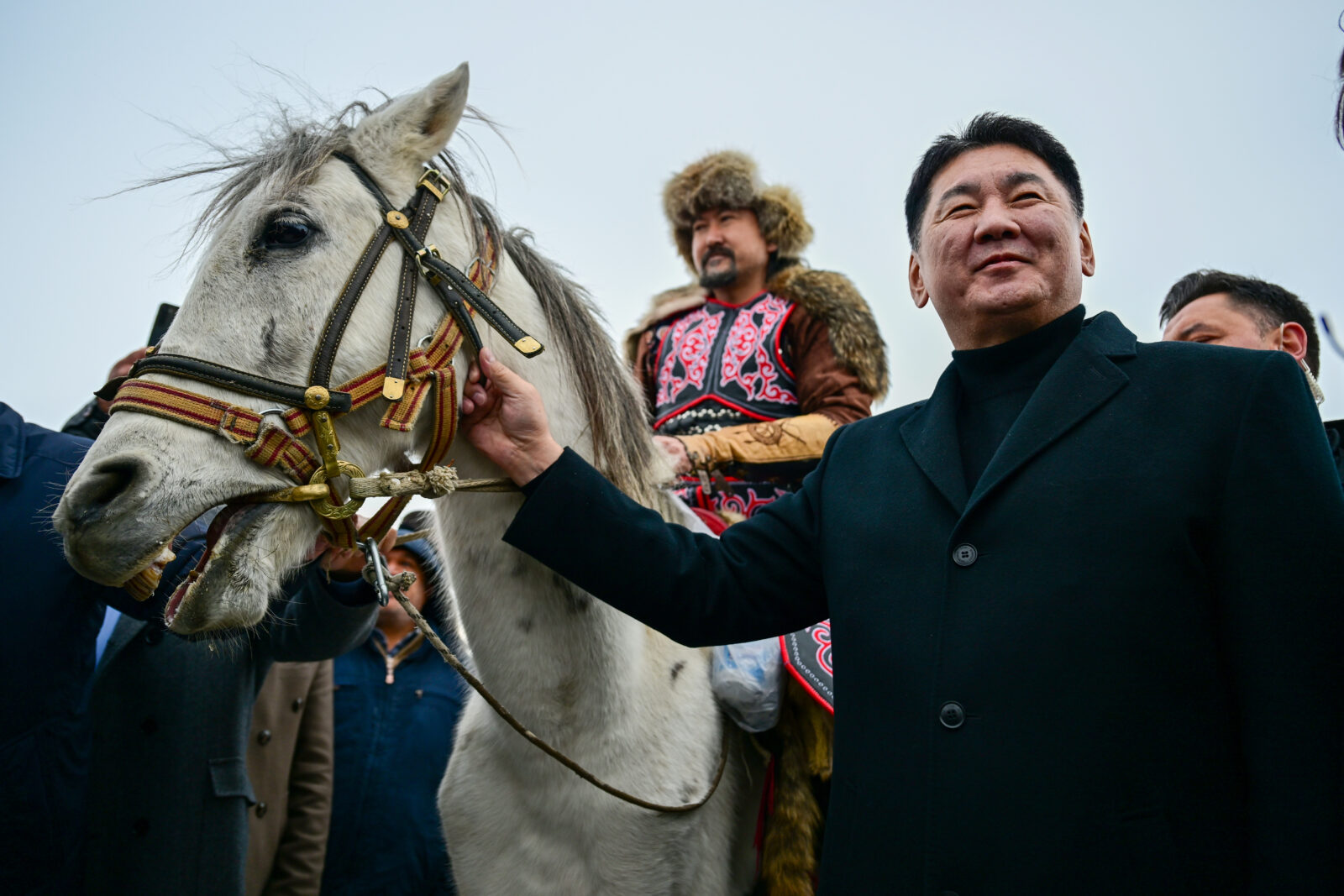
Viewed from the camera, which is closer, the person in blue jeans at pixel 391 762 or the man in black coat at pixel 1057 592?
the man in black coat at pixel 1057 592

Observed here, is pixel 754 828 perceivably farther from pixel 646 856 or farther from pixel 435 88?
pixel 435 88

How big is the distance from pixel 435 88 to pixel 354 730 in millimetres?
3169

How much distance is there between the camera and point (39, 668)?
2203 mm

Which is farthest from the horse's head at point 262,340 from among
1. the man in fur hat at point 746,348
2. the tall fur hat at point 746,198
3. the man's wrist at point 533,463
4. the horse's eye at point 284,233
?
the tall fur hat at point 746,198

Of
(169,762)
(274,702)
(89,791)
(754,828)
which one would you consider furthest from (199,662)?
(754,828)

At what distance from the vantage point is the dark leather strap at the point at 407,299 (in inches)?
73.2

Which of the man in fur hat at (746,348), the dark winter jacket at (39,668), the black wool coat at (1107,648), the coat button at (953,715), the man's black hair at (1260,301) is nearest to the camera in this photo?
the black wool coat at (1107,648)

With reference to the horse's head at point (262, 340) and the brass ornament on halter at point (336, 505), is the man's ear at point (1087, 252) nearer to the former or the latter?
the horse's head at point (262, 340)

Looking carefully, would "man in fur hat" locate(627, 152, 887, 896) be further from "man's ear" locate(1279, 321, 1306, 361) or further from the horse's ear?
"man's ear" locate(1279, 321, 1306, 361)

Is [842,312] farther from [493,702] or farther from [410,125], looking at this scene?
[493,702]

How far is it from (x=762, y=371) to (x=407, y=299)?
2.00 meters

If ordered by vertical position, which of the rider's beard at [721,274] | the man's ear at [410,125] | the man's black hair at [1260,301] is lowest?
the man's ear at [410,125]

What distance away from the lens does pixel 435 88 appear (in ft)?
6.82

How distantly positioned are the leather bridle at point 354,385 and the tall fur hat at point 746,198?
90.1 inches
